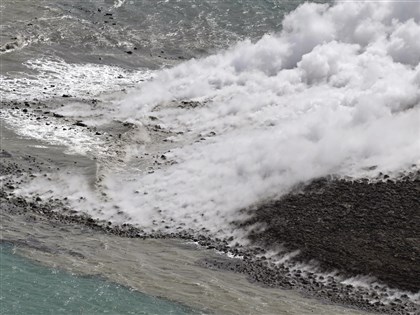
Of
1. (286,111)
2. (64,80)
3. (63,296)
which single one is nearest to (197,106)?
(286,111)

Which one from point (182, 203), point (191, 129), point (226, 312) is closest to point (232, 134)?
point (191, 129)

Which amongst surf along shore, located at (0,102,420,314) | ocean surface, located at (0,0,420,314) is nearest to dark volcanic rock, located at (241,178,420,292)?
surf along shore, located at (0,102,420,314)

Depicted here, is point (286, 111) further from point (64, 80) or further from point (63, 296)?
point (63, 296)

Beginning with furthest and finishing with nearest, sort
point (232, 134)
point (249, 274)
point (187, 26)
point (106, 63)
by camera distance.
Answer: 1. point (187, 26)
2. point (106, 63)
3. point (232, 134)
4. point (249, 274)

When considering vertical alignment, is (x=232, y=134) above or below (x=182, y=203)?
above

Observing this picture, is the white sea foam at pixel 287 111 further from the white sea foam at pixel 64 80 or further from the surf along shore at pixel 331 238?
the white sea foam at pixel 64 80

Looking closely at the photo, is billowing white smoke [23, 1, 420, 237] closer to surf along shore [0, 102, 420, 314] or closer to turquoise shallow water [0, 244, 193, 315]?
Result: surf along shore [0, 102, 420, 314]

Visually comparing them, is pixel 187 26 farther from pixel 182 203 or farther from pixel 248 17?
pixel 182 203
